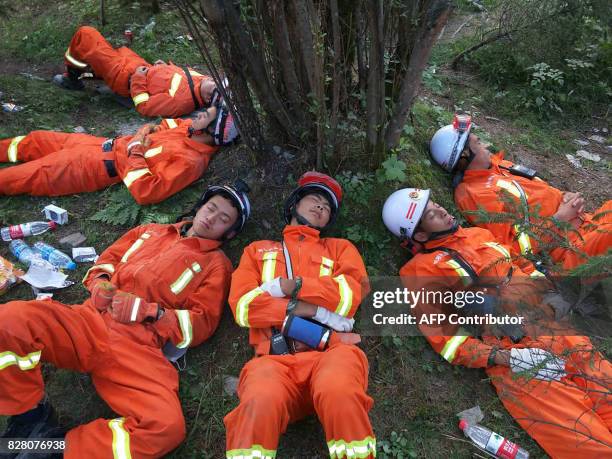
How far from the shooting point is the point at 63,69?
6.87 metres

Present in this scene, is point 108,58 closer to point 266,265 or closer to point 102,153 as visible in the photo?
point 102,153

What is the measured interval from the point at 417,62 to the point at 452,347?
7.80ft

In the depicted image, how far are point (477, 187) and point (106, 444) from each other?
4.11m

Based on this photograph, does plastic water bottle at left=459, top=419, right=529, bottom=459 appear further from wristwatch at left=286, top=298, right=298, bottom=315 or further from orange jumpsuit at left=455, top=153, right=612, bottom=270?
orange jumpsuit at left=455, top=153, right=612, bottom=270

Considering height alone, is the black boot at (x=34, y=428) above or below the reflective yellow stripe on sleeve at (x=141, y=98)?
below

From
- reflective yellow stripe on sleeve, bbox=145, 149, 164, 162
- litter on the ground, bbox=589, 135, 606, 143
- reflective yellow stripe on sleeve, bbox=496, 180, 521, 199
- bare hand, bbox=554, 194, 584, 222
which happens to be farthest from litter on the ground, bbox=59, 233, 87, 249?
litter on the ground, bbox=589, 135, 606, 143

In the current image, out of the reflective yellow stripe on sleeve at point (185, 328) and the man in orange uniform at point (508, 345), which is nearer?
the man in orange uniform at point (508, 345)

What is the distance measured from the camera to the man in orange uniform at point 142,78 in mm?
5660

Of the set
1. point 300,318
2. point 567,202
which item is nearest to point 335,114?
point 300,318

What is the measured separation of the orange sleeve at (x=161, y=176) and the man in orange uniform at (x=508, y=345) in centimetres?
211

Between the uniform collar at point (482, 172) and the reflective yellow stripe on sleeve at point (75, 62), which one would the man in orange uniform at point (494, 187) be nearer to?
the uniform collar at point (482, 172)

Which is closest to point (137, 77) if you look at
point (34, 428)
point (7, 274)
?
point (7, 274)

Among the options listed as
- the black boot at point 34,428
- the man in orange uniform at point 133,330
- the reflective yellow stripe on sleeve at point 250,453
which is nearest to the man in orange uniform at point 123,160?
the man in orange uniform at point 133,330

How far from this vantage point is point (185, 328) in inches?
136
